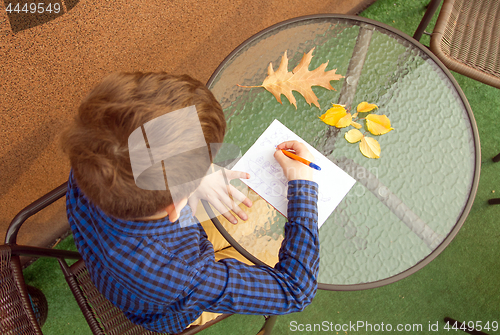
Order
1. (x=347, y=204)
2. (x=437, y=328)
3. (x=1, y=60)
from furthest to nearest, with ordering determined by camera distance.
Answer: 1. (x=437, y=328)
2. (x=1, y=60)
3. (x=347, y=204)

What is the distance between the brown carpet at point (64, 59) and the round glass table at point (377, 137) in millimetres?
567

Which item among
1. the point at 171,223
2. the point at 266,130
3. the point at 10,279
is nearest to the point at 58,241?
the point at 10,279

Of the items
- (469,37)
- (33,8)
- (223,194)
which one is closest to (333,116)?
(223,194)

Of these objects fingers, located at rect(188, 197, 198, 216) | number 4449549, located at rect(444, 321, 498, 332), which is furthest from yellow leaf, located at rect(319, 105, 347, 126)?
number 4449549, located at rect(444, 321, 498, 332)

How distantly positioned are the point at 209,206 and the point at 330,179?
362mm

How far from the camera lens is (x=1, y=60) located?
1030mm

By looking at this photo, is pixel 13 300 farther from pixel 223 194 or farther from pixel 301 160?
pixel 301 160

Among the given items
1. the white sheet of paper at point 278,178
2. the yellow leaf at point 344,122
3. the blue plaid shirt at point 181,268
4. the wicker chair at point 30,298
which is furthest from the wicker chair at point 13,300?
the yellow leaf at point 344,122

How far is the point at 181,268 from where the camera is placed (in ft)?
2.04

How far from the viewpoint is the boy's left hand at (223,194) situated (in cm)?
86

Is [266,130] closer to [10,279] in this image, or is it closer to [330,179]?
[330,179]

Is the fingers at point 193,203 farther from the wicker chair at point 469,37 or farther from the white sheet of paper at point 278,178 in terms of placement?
the wicker chair at point 469,37

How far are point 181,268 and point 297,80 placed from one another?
670 mm

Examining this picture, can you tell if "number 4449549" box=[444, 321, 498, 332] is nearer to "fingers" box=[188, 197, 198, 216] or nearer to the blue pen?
the blue pen
